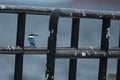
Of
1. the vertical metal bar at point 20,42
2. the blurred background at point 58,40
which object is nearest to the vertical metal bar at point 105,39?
the vertical metal bar at point 20,42

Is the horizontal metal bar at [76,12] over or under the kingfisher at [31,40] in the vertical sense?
over

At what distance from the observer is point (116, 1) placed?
20.9 meters

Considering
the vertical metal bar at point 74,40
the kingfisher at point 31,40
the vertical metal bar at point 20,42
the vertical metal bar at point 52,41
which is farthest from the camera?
the kingfisher at point 31,40

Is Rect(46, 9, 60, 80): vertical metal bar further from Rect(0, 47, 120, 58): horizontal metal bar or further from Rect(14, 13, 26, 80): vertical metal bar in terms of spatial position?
Rect(14, 13, 26, 80): vertical metal bar

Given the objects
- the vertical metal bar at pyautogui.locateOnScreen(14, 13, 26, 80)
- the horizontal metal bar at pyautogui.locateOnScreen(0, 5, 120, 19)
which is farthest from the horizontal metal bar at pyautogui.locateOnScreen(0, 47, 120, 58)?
the vertical metal bar at pyautogui.locateOnScreen(14, 13, 26, 80)

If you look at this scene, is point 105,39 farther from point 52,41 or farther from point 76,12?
point 52,41

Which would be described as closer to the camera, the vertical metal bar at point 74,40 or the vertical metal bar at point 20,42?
the vertical metal bar at point 74,40

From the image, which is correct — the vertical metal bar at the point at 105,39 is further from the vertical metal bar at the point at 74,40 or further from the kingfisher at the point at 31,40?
the kingfisher at the point at 31,40

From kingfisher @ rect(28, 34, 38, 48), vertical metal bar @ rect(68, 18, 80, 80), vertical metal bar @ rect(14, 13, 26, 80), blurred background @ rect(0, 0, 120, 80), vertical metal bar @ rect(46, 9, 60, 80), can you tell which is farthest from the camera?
blurred background @ rect(0, 0, 120, 80)

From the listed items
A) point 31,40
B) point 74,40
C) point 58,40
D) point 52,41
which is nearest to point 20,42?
point 31,40

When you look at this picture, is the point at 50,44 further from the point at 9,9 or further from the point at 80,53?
the point at 9,9

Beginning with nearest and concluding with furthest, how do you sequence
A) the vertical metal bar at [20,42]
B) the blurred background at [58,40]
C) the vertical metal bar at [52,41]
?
the vertical metal bar at [52,41], the vertical metal bar at [20,42], the blurred background at [58,40]

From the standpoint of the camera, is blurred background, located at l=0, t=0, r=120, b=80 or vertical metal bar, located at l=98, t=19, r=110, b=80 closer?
vertical metal bar, located at l=98, t=19, r=110, b=80

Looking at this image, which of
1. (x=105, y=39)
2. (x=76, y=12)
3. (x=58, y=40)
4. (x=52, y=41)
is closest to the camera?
(x=52, y=41)
